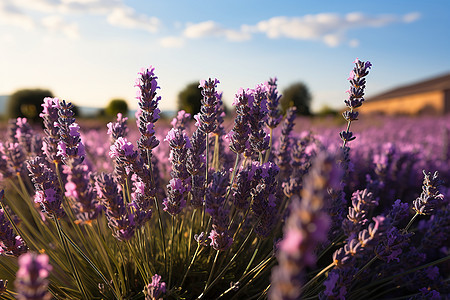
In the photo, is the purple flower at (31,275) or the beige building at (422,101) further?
the beige building at (422,101)

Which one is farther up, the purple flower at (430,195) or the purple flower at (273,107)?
the purple flower at (273,107)

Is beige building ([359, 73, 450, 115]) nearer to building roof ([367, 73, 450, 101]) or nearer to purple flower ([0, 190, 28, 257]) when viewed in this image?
building roof ([367, 73, 450, 101])

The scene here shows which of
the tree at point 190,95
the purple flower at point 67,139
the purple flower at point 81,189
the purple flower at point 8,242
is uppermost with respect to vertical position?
the tree at point 190,95

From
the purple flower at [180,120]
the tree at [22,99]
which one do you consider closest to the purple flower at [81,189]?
the purple flower at [180,120]

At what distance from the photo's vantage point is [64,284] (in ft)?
5.11

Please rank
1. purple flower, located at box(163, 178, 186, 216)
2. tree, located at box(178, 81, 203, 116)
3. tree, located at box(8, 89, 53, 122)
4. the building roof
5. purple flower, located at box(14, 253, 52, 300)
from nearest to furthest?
purple flower, located at box(14, 253, 52, 300)
purple flower, located at box(163, 178, 186, 216)
tree, located at box(8, 89, 53, 122)
tree, located at box(178, 81, 203, 116)
the building roof

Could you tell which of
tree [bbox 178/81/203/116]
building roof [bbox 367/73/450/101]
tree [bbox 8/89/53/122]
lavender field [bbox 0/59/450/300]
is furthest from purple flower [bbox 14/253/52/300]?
building roof [bbox 367/73/450/101]

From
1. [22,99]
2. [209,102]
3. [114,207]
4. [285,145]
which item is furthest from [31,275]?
[22,99]

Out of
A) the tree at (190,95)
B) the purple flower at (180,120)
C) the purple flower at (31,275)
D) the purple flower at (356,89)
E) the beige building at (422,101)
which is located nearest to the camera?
the purple flower at (31,275)

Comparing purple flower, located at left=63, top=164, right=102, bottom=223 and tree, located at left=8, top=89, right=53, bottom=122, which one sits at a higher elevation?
tree, located at left=8, top=89, right=53, bottom=122

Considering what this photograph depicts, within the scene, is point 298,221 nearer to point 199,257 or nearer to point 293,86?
point 199,257

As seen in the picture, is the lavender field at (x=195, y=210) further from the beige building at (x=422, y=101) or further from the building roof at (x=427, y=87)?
the building roof at (x=427, y=87)

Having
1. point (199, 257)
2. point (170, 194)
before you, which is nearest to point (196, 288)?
point (199, 257)

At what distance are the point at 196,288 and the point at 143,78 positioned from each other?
1.08 metres
